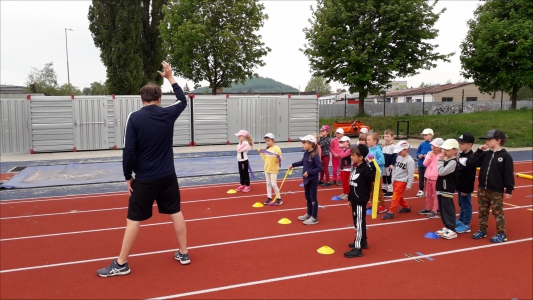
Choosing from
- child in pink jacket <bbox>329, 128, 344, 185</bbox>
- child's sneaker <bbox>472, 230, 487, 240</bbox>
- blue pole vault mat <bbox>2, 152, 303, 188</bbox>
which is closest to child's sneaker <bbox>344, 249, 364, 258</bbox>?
child's sneaker <bbox>472, 230, 487, 240</bbox>

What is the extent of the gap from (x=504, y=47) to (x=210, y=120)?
21018mm

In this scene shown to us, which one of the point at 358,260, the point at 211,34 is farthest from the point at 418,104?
the point at 358,260

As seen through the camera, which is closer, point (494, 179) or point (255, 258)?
point (255, 258)

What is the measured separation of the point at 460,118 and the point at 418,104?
486 inches

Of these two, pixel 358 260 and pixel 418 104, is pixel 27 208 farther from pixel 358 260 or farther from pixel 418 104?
pixel 418 104

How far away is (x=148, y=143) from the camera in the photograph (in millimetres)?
4418

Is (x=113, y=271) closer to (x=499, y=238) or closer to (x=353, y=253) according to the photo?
(x=353, y=253)

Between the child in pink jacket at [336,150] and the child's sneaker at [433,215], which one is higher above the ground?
the child in pink jacket at [336,150]

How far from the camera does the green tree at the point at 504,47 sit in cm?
2661

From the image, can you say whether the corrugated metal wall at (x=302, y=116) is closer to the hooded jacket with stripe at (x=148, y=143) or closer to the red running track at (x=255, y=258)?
the red running track at (x=255, y=258)

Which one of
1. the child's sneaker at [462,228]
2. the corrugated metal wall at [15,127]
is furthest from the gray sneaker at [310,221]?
the corrugated metal wall at [15,127]

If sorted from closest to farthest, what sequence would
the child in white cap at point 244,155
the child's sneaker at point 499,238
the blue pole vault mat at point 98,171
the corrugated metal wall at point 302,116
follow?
the child's sneaker at point 499,238
the child in white cap at point 244,155
the blue pole vault mat at point 98,171
the corrugated metal wall at point 302,116

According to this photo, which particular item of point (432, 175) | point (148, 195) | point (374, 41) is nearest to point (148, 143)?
point (148, 195)

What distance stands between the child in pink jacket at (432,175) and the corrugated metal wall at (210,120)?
14752 millimetres
